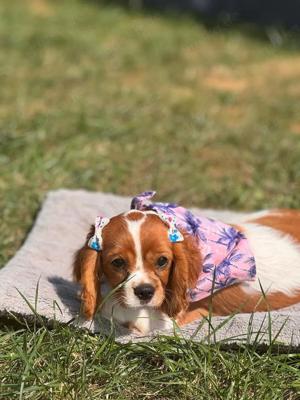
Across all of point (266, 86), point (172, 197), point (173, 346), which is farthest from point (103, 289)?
point (266, 86)

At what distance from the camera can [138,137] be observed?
888 centimetres

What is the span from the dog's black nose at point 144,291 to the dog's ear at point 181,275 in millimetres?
314

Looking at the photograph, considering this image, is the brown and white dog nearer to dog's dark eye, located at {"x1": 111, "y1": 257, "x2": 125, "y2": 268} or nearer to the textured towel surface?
dog's dark eye, located at {"x1": 111, "y1": 257, "x2": 125, "y2": 268}

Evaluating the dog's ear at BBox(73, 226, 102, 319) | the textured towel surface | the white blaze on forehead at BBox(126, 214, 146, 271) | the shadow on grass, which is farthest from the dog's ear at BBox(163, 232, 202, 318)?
the shadow on grass

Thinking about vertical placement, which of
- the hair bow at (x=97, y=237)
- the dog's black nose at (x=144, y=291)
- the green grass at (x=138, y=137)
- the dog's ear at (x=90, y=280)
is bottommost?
the green grass at (x=138, y=137)

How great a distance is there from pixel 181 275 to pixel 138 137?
3932mm

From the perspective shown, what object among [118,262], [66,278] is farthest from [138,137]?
[118,262]

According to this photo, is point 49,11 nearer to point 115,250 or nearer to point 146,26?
point 146,26

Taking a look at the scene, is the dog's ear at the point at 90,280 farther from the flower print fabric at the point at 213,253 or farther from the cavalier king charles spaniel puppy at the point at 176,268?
the flower print fabric at the point at 213,253

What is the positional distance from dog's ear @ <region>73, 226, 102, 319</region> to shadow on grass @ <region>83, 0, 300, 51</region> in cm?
842

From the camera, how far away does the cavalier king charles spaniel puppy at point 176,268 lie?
4.91 meters

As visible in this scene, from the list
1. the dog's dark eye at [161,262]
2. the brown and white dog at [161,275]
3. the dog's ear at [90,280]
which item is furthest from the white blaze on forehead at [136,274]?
the dog's ear at [90,280]

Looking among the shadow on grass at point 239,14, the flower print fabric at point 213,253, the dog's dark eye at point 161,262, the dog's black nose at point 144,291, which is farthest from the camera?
the shadow on grass at point 239,14

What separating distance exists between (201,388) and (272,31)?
31.4ft
